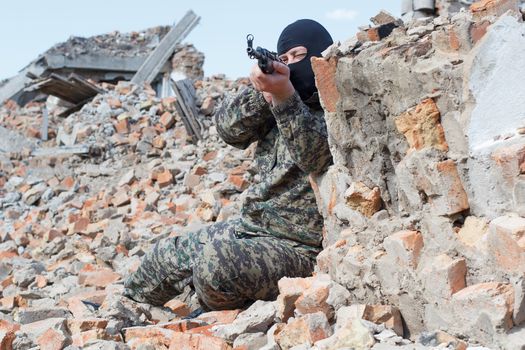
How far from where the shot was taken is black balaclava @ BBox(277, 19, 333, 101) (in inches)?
121

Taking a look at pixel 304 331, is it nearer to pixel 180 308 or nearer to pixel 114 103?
pixel 180 308

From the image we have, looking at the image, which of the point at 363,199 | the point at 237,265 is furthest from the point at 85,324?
the point at 363,199

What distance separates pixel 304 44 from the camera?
10.3 ft

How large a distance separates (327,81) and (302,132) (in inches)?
10.9

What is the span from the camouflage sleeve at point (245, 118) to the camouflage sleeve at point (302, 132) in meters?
0.27

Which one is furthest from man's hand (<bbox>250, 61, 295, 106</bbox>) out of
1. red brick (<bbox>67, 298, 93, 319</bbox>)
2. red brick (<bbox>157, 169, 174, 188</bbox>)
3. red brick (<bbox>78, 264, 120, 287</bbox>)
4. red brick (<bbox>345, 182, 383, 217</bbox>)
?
red brick (<bbox>157, 169, 174, 188</bbox>)

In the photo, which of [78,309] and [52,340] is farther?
[78,309]

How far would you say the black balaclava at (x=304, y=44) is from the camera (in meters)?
3.06

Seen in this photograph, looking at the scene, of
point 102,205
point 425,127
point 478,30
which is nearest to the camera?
point 478,30

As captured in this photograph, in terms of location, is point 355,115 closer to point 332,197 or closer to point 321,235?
point 332,197

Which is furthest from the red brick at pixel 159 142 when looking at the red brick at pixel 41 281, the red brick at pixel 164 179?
the red brick at pixel 41 281

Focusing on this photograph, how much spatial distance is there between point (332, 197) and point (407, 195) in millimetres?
606

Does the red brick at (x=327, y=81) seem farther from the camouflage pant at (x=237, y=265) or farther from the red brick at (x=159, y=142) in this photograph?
the red brick at (x=159, y=142)

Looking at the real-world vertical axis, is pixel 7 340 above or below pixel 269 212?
below
